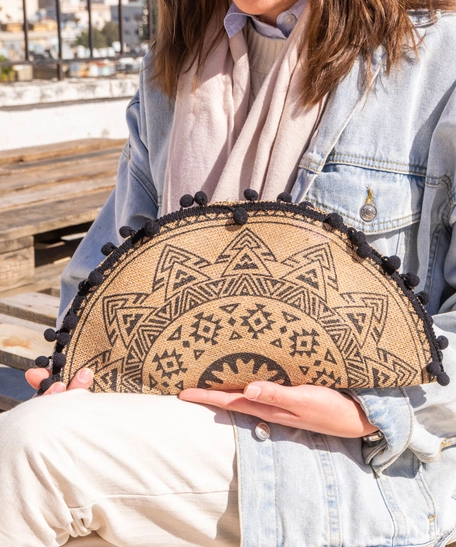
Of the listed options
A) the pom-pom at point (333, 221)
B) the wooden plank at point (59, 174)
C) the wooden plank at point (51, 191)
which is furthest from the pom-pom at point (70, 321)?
the wooden plank at point (59, 174)

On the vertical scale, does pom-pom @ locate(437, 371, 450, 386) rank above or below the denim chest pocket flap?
below

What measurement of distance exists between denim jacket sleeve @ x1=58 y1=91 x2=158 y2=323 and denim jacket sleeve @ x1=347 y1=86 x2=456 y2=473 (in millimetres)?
672

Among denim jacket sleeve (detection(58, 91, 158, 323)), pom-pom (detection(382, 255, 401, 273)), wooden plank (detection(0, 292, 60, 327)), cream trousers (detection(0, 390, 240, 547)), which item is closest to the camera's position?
cream trousers (detection(0, 390, 240, 547))

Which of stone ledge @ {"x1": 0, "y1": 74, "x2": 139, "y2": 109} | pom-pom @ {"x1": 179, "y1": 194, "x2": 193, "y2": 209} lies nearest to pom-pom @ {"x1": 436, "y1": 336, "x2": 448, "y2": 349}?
pom-pom @ {"x1": 179, "y1": 194, "x2": 193, "y2": 209}

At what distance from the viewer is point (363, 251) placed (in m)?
1.35

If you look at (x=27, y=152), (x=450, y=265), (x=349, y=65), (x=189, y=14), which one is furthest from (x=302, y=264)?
(x=27, y=152)

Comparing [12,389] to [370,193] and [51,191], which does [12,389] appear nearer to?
[370,193]

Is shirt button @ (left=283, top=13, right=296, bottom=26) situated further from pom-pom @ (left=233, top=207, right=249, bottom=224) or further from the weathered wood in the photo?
the weathered wood

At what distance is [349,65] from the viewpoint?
1.59 metres

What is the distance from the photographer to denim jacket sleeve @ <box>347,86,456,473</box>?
137cm

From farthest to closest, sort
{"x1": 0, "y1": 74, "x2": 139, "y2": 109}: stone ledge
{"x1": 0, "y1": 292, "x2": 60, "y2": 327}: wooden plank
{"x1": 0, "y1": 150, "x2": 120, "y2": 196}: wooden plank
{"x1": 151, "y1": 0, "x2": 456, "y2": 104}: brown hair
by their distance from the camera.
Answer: {"x1": 0, "y1": 74, "x2": 139, "y2": 109}: stone ledge < {"x1": 0, "y1": 150, "x2": 120, "y2": 196}: wooden plank < {"x1": 0, "y1": 292, "x2": 60, "y2": 327}: wooden plank < {"x1": 151, "y1": 0, "x2": 456, "y2": 104}: brown hair

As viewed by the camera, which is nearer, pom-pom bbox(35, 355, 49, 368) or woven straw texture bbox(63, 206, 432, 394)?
woven straw texture bbox(63, 206, 432, 394)

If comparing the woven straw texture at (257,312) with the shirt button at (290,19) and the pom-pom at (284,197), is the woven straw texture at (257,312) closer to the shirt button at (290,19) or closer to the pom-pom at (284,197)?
the pom-pom at (284,197)

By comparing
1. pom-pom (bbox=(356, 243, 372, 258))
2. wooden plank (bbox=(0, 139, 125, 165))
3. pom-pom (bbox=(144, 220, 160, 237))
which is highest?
pom-pom (bbox=(144, 220, 160, 237))
